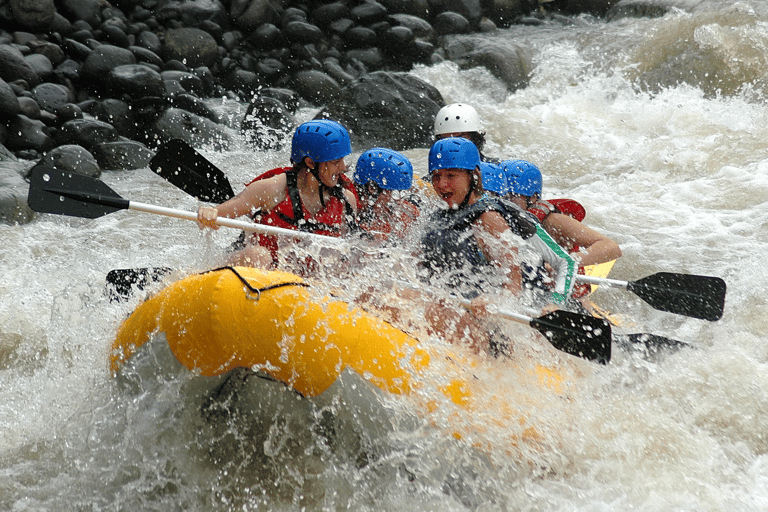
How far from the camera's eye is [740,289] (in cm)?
499

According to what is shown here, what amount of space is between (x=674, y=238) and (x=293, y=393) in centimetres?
458

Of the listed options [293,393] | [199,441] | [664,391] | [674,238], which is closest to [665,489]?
[664,391]

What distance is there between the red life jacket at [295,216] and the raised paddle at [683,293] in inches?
52.5

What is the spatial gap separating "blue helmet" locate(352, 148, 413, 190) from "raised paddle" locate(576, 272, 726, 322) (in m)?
1.18

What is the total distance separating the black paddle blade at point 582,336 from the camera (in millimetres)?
2916

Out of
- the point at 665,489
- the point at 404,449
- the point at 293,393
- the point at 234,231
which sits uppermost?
the point at 293,393

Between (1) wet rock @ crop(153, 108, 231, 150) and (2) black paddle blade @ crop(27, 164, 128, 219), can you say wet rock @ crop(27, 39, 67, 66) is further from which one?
(2) black paddle blade @ crop(27, 164, 128, 219)

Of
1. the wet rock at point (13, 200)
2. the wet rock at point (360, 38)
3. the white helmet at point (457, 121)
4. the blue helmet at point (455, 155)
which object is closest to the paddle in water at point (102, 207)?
the blue helmet at point (455, 155)

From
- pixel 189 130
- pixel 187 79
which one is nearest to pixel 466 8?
pixel 187 79

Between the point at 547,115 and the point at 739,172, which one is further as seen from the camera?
the point at 547,115

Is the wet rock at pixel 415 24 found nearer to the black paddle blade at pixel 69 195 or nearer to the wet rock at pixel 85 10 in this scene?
the wet rock at pixel 85 10

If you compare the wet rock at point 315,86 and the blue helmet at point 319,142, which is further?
the wet rock at point 315,86

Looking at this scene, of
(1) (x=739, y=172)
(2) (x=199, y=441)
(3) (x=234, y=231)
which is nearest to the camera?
(2) (x=199, y=441)

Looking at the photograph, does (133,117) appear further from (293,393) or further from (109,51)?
(293,393)
